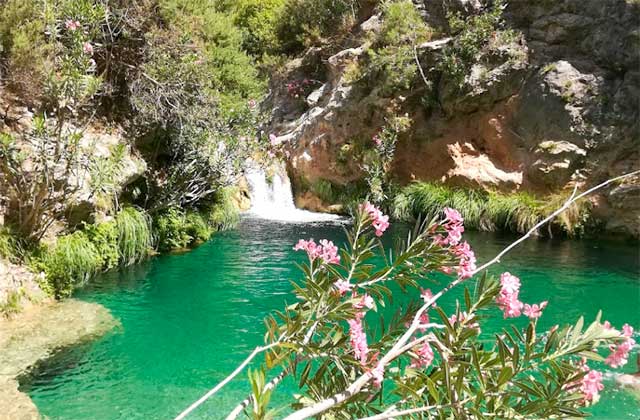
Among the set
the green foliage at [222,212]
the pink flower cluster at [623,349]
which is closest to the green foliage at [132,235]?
the green foliage at [222,212]

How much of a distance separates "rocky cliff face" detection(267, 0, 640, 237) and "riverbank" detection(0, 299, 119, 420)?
11614 mm

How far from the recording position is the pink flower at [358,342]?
2277mm

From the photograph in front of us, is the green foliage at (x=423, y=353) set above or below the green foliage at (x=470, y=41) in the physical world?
below

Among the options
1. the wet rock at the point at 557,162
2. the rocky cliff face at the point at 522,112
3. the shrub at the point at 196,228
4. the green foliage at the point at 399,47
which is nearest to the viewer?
the shrub at the point at 196,228

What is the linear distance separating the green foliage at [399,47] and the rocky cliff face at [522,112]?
13.0 inches

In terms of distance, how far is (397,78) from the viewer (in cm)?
1675

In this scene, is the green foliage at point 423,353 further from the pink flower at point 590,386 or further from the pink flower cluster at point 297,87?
the pink flower cluster at point 297,87

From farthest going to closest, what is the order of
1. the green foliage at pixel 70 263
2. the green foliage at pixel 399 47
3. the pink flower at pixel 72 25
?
the green foliage at pixel 399 47 < the green foliage at pixel 70 263 < the pink flower at pixel 72 25

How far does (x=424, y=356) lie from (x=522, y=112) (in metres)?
14.3

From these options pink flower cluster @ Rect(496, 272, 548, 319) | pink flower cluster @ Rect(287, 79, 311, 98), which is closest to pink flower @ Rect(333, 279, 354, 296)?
pink flower cluster @ Rect(496, 272, 548, 319)

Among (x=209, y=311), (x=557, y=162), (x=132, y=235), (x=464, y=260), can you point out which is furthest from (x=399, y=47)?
(x=464, y=260)

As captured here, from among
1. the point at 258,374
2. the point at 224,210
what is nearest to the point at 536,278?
the point at 224,210

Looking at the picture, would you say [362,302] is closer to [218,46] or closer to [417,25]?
[218,46]

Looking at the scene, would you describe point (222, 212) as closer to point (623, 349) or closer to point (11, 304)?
point (11, 304)
